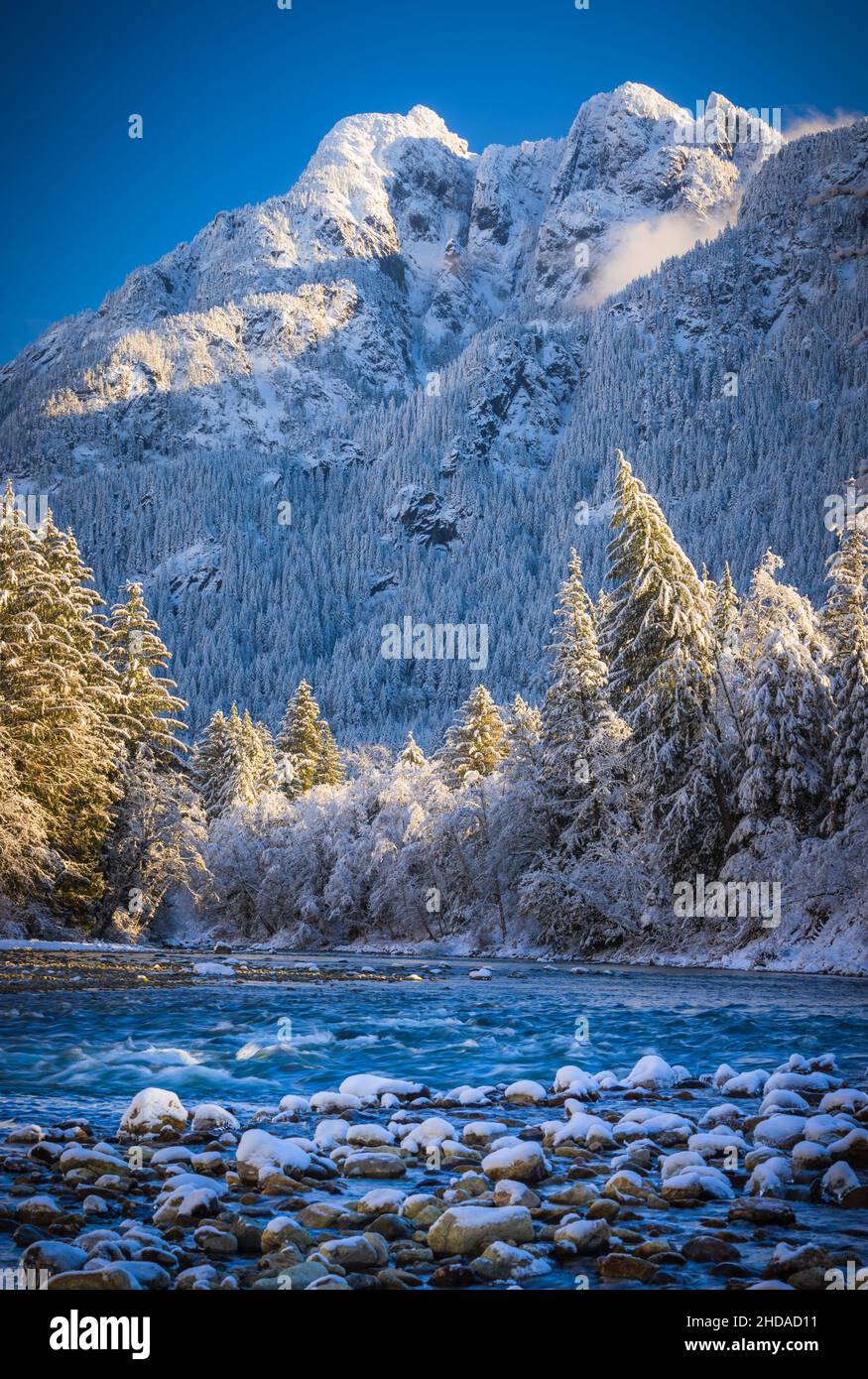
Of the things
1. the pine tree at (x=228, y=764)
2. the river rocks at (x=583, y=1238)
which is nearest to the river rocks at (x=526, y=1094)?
the river rocks at (x=583, y=1238)

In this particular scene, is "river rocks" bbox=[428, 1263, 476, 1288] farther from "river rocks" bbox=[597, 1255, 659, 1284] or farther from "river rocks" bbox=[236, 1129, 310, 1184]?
"river rocks" bbox=[236, 1129, 310, 1184]

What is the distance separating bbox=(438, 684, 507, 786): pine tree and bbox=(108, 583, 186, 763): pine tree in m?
18.4

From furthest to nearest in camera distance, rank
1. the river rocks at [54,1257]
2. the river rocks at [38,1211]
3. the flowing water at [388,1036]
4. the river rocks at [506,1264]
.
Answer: the flowing water at [388,1036] < the river rocks at [38,1211] < the river rocks at [506,1264] < the river rocks at [54,1257]

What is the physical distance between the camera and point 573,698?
40.4m

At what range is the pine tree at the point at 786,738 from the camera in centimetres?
3186

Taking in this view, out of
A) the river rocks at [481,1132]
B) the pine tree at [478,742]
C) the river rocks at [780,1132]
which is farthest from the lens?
the pine tree at [478,742]

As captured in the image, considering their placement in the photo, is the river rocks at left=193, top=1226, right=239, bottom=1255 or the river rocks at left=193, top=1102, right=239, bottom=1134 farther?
the river rocks at left=193, top=1102, right=239, bottom=1134

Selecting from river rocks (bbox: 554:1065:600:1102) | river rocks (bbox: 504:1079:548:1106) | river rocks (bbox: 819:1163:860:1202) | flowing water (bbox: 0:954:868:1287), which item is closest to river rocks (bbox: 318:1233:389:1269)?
flowing water (bbox: 0:954:868:1287)

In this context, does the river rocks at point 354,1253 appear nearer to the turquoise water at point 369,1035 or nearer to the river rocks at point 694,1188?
the river rocks at point 694,1188

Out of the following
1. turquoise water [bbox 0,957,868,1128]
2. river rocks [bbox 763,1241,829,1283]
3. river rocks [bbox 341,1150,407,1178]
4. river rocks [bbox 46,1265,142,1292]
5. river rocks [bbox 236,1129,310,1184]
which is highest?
river rocks [bbox 46,1265,142,1292]

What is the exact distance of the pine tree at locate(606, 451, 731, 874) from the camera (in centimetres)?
3356

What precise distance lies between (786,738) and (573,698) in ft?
32.6

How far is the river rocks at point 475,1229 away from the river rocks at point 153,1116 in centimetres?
403
